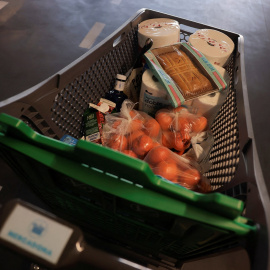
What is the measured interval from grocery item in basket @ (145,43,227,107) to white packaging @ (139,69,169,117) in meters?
0.03

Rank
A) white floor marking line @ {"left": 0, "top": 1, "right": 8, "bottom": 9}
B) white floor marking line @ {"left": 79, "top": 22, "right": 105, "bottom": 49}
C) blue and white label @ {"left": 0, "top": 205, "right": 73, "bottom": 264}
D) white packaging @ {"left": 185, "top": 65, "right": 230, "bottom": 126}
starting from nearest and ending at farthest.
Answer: blue and white label @ {"left": 0, "top": 205, "right": 73, "bottom": 264} → white packaging @ {"left": 185, "top": 65, "right": 230, "bottom": 126} → white floor marking line @ {"left": 79, "top": 22, "right": 105, "bottom": 49} → white floor marking line @ {"left": 0, "top": 1, "right": 8, "bottom": 9}

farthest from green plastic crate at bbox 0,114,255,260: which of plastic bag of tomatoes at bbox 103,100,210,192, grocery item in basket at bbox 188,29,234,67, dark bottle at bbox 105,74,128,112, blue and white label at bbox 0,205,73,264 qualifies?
grocery item in basket at bbox 188,29,234,67

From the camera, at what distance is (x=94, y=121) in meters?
0.80

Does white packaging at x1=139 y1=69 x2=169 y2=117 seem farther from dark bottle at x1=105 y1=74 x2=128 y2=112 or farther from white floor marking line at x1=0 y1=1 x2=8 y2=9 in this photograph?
white floor marking line at x1=0 y1=1 x2=8 y2=9

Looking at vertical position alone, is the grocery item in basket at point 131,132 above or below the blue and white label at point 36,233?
below

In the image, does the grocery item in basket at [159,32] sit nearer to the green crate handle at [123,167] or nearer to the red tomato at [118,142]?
the red tomato at [118,142]

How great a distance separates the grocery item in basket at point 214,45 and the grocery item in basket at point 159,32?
69 mm

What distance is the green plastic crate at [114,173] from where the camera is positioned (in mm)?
357

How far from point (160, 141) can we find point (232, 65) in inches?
15.1

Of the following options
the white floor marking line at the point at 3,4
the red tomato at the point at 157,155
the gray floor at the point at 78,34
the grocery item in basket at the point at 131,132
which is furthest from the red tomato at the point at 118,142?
the white floor marking line at the point at 3,4

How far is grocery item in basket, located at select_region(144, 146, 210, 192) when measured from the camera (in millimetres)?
608

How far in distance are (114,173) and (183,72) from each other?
0.47 meters

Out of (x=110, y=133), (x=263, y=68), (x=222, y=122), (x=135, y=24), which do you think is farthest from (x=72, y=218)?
(x=263, y=68)

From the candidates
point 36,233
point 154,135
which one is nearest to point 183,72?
point 154,135
